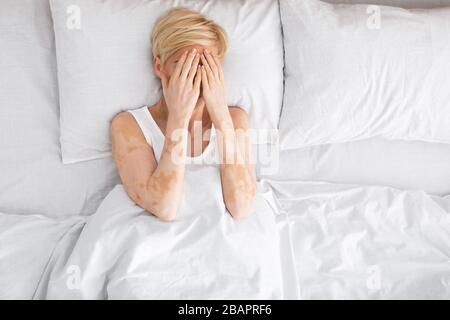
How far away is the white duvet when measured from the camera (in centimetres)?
104

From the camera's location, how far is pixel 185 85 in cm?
117

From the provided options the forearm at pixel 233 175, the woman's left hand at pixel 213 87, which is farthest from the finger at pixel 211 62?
the forearm at pixel 233 175

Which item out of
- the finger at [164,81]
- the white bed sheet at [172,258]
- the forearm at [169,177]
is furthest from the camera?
the finger at [164,81]

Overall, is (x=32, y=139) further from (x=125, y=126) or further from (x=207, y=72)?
(x=207, y=72)

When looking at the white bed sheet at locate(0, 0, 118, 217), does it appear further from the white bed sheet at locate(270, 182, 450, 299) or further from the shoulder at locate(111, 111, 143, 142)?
the white bed sheet at locate(270, 182, 450, 299)

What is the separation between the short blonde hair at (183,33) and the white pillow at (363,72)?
0.80 feet

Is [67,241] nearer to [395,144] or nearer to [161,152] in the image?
[161,152]

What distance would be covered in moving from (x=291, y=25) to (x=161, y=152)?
1.69 ft

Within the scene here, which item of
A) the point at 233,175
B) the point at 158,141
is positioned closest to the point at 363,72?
the point at 233,175

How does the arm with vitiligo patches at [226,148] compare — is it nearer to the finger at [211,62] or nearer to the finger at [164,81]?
the finger at [211,62]

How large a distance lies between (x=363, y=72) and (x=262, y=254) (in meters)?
0.58

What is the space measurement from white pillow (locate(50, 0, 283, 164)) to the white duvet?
21cm

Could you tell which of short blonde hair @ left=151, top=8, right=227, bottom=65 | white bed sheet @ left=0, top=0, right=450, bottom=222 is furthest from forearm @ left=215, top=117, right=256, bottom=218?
white bed sheet @ left=0, top=0, right=450, bottom=222

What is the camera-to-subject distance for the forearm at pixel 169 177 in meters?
1.14
